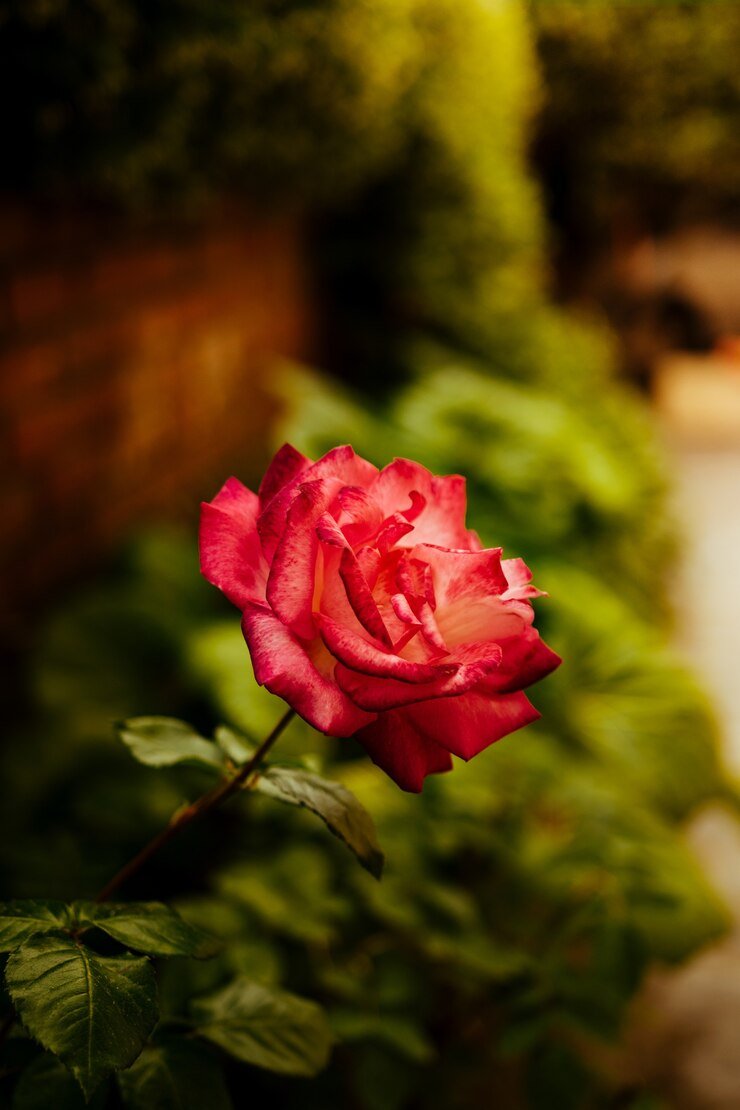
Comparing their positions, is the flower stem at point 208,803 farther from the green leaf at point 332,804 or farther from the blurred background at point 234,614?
the blurred background at point 234,614

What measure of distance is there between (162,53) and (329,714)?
1.48 m

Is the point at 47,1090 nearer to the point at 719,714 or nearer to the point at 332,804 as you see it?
the point at 332,804

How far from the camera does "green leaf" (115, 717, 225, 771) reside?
623 millimetres

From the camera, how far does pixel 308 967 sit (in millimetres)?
1241

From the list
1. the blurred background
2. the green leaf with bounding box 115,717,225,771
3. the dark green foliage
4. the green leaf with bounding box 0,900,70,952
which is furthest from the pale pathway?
the dark green foliage

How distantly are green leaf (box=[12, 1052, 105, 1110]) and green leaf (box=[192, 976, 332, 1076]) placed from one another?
0.09 metres

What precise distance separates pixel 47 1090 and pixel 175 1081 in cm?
7

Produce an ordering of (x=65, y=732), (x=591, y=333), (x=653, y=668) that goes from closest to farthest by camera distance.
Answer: (x=65, y=732) → (x=653, y=668) → (x=591, y=333)

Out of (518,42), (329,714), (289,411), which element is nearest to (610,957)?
A: (329,714)

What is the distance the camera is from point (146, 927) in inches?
21.0

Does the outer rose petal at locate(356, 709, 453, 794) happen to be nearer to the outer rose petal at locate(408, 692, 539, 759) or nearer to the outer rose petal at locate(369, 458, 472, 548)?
the outer rose petal at locate(408, 692, 539, 759)

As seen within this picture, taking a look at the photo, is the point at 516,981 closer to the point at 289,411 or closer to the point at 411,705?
the point at 411,705

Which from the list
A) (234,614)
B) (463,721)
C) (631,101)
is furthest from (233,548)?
(631,101)

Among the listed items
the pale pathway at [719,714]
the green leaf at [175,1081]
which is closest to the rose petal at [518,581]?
the green leaf at [175,1081]
